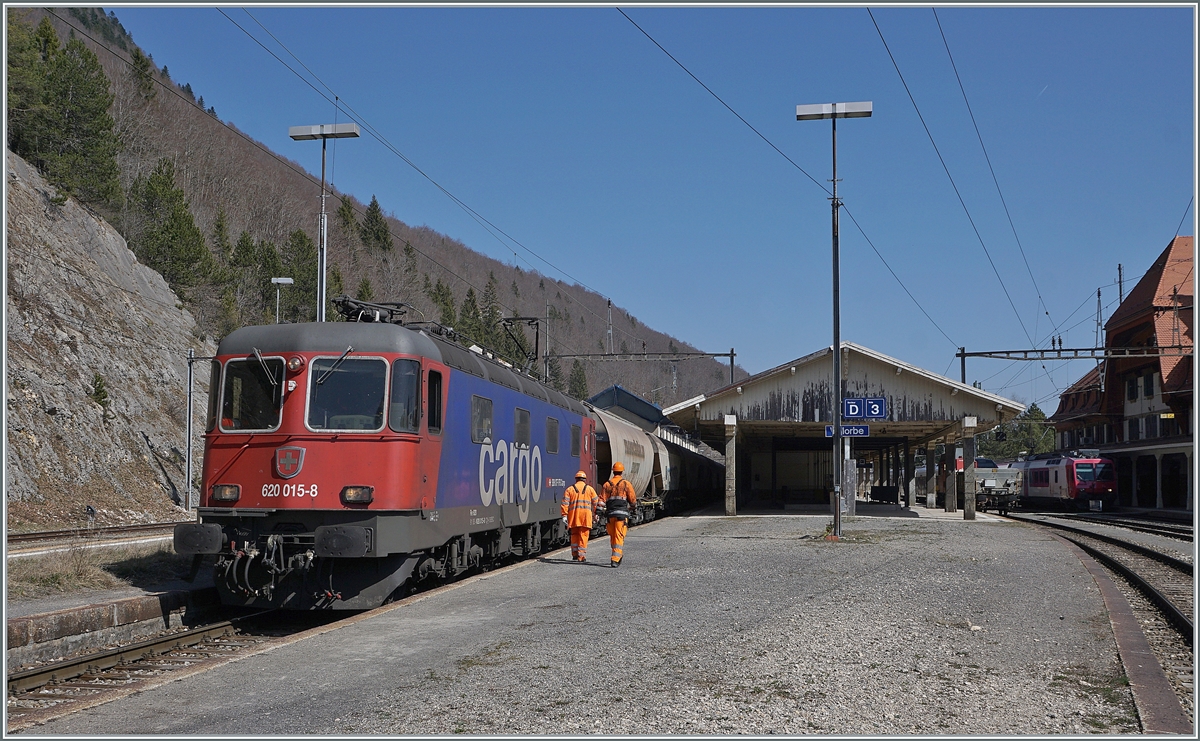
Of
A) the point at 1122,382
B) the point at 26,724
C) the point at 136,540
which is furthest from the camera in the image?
the point at 1122,382

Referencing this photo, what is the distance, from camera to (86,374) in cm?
2875

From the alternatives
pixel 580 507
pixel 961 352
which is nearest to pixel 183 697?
pixel 580 507

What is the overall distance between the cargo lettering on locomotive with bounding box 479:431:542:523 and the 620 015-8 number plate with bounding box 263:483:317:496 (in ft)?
9.83

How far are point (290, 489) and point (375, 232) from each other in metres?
86.4

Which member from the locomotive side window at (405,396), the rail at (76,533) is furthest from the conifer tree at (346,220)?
the locomotive side window at (405,396)

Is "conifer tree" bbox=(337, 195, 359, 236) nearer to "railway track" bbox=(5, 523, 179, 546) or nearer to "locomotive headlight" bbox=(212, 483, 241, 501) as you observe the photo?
"railway track" bbox=(5, 523, 179, 546)

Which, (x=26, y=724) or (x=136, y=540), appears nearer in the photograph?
(x=26, y=724)

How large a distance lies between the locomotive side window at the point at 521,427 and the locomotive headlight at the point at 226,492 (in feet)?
15.8

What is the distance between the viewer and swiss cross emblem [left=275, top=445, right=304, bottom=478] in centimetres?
1034

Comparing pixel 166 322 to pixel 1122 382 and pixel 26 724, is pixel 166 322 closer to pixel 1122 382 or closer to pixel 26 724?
pixel 26 724

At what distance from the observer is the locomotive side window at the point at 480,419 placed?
41.2 ft

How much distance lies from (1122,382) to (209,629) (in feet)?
184

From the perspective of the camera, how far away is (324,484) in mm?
10297

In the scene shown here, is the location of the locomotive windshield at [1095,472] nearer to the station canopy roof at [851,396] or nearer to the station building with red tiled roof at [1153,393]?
the station building with red tiled roof at [1153,393]
